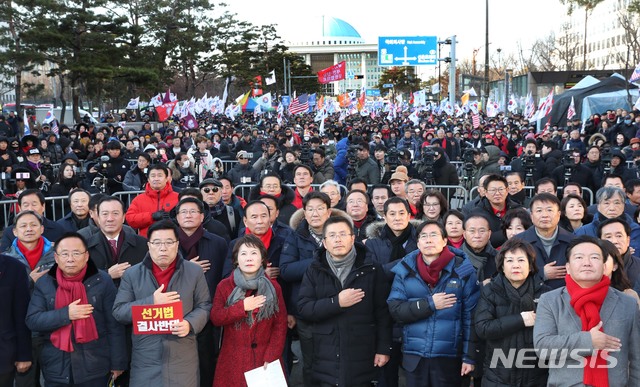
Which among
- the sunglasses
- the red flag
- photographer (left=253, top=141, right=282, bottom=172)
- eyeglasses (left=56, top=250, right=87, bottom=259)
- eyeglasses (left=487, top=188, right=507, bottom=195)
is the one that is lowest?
eyeglasses (left=56, top=250, right=87, bottom=259)

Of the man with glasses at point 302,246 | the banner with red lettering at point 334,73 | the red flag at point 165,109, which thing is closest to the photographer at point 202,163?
the man with glasses at point 302,246

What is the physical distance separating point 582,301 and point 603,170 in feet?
22.5

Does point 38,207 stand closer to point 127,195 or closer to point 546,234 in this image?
point 127,195

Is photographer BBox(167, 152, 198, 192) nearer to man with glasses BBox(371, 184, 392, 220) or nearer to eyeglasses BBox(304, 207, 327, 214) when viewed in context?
man with glasses BBox(371, 184, 392, 220)

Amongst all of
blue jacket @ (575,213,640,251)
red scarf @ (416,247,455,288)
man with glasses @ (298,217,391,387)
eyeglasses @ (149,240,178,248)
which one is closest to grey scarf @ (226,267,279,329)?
man with glasses @ (298,217,391,387)

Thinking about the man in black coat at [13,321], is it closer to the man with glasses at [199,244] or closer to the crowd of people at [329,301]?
the crowd of people at [329,301]

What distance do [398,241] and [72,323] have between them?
95.7 inches

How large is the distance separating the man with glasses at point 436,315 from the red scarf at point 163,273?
56.6 inches

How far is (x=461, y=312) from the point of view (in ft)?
13.9

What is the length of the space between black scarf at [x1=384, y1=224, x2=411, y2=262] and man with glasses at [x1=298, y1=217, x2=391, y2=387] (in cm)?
69

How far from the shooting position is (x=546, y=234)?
4945mm

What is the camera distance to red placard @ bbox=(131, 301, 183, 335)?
13.1 ft

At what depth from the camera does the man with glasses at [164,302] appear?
Result: 407cm

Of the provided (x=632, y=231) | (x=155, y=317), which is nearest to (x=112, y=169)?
(x=155, y=317)
